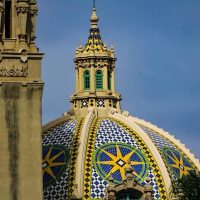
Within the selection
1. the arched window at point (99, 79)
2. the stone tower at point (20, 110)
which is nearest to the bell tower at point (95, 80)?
the arched window at point (99, 79)

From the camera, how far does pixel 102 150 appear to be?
227 ft

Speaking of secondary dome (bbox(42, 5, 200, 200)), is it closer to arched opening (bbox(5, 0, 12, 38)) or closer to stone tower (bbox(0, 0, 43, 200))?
arched opening (bbox(5, 0, 12, 38))

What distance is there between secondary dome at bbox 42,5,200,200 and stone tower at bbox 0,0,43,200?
1240 centimetres

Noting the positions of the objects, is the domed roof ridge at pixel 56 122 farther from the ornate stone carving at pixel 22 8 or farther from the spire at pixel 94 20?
the ornate stone carving at pixel 22 8

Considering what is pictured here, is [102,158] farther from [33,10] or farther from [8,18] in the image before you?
[8,18]

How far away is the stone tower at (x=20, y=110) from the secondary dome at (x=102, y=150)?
12.4 meters

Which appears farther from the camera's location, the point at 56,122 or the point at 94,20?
the point at 94,20

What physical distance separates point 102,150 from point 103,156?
1.49 ft

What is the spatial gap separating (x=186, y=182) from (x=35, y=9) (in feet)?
28.3

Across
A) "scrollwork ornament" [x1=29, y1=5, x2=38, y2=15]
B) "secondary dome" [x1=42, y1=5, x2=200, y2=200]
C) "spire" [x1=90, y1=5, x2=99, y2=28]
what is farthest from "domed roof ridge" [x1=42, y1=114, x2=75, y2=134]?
"scrollwork ornament" [x1=29, y1=5, x2=38, y2=15]

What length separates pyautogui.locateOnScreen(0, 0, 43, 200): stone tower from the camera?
176 feet

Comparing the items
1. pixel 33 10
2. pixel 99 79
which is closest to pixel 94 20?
pixel 99 79

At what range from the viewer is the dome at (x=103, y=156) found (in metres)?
67.7

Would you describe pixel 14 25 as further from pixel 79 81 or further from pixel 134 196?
pixel 79 81
